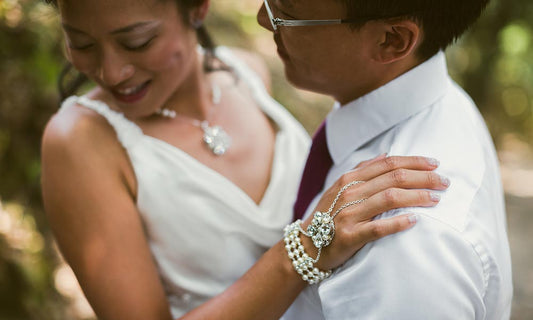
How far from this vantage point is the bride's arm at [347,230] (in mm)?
1385

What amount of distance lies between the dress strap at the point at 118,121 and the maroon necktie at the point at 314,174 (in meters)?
0.70

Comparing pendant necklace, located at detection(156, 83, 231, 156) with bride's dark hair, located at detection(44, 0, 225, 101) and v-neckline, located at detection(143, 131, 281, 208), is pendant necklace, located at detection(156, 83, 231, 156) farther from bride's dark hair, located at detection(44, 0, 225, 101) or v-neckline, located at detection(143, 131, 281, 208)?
bride's dark hair, located at detection(44, 0, 225, 101)

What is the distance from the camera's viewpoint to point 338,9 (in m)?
1.57

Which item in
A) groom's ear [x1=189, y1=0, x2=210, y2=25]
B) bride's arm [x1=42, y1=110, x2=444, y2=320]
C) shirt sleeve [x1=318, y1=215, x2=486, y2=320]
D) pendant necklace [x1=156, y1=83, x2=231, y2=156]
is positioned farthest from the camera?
pendant necklace [x1=156, y1=83, x2=231, y2=156]

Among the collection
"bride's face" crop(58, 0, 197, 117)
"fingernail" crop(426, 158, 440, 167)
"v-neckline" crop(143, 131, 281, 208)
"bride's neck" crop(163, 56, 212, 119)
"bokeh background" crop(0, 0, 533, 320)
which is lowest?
"bokeh background" crop(0, 0, 533, 320)

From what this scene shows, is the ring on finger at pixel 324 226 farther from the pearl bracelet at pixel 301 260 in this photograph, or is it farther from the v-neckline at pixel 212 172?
the v-neckline at pixel 212 172

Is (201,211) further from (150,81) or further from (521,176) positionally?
(521,176)

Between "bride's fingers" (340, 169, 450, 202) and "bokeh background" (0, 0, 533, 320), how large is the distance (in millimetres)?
2044

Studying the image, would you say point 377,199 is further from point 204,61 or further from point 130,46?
point 204,61

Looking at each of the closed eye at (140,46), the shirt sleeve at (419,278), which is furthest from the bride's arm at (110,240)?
the closed eye at (140,46)

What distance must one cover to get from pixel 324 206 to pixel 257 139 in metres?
0.92

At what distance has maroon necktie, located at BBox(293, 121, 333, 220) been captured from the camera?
1.92 metres

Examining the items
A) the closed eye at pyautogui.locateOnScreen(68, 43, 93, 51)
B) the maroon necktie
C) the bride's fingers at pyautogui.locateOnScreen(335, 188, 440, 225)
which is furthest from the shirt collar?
the closed eye at pyautogui.locateOnScreen(68, 43, 93, 51)

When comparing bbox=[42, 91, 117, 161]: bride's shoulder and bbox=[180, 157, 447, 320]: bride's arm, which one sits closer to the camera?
bbox=[180, 157, 447, 320]: bride's arm
